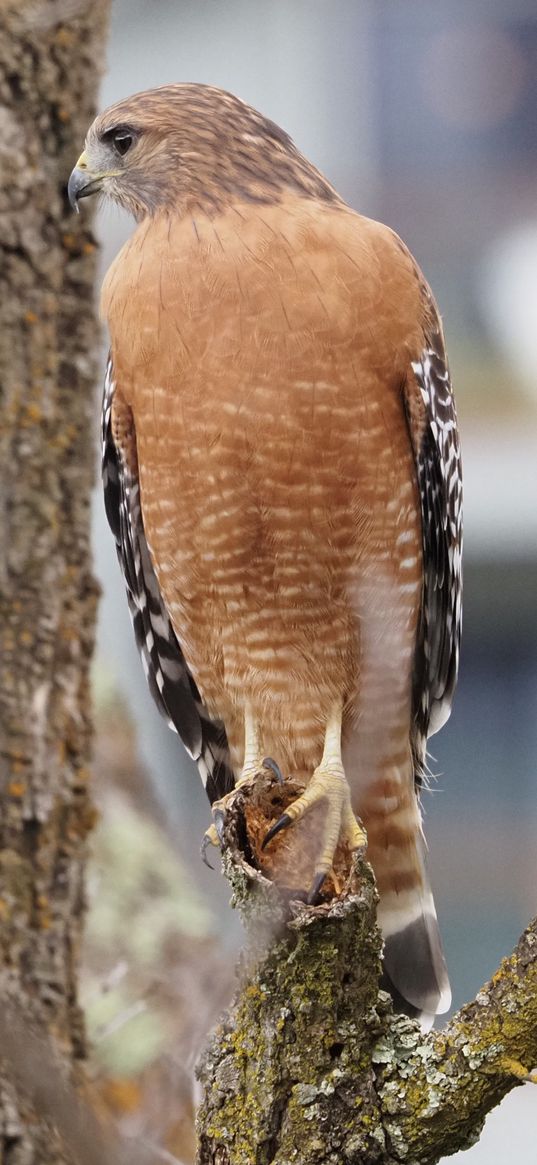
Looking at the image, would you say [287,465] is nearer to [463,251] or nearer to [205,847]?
[205,847]

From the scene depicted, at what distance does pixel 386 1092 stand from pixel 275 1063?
18cm

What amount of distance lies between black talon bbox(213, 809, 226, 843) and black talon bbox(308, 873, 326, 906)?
19cm

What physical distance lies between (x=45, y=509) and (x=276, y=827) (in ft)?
5.23

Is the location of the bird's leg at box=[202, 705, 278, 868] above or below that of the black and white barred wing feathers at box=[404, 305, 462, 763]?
below

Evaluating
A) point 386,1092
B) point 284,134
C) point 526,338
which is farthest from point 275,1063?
point 526,338

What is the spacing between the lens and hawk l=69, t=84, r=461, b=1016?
2.91 meters

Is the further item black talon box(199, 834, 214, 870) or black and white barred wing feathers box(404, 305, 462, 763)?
black and white barred wing feathers box(404, 305, 462, 763)

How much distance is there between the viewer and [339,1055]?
7.42 feet

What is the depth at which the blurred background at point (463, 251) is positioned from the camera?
746 centimetres

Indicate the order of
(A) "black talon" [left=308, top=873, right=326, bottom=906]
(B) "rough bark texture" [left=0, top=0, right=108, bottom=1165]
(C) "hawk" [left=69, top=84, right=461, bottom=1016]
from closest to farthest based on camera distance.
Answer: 1. (A) "black talon" [left=308, top=873, right=326, bottom=906]
2. (C) "hawk" [left=69, top=84, right=461, bottom=1016]
3. (B) "rough bark texture" [left=0, top=0, right=108, bottom=1165]

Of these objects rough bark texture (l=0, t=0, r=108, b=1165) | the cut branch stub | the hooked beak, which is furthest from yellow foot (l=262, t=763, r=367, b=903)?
the hooked beak

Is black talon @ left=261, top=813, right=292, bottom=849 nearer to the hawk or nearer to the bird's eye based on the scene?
the hawk

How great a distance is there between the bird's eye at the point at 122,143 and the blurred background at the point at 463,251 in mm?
3131

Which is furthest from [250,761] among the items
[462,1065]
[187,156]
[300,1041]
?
[187,156]
